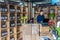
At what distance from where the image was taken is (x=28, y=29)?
3338 mm

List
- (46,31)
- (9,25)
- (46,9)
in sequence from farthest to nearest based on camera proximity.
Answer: (9,25)
(46,9)
(46,31)

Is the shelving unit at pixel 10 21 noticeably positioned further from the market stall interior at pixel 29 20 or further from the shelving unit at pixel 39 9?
the shelving unit at pixel 39 9

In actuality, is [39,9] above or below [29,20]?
above

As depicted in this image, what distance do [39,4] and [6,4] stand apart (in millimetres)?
732

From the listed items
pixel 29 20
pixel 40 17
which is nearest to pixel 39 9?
pixel 40 17

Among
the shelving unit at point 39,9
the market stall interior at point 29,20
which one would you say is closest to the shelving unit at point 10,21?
the market stall interior at point 29,20

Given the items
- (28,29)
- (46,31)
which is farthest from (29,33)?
(46,31)

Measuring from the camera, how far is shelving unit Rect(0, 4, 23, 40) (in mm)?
3550

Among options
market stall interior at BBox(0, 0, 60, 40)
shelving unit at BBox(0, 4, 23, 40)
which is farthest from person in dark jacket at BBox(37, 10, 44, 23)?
shelving unit at BBox(0, 4, 23, 40)

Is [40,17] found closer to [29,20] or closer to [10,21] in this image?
[29,20]

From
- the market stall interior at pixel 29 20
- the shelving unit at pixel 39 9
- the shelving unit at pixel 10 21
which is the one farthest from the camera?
the shelving unit at pixel 10 21

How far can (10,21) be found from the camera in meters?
3.75

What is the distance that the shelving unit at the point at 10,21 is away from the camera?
11.6 feet

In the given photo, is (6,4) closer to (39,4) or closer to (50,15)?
(39,4)
